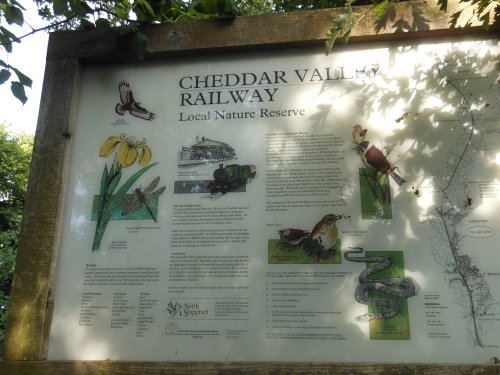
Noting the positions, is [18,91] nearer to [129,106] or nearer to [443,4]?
[129,106]

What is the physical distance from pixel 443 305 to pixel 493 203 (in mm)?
626

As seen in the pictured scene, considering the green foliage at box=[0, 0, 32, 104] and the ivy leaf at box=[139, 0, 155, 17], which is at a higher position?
the ivy leaf at box=[139, 0, 155, 17]

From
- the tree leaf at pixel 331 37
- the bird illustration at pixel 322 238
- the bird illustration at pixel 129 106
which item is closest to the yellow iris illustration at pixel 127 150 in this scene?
the bird illustration at pixel 129 106

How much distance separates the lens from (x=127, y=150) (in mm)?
2633

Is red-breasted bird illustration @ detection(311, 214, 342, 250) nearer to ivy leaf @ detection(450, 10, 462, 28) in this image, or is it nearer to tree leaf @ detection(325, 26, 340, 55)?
tree leaf @ detection(325, 26, 340, 55)

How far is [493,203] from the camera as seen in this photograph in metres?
2.29

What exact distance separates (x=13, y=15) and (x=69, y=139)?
80 cm

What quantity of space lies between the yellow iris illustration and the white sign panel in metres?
0.01

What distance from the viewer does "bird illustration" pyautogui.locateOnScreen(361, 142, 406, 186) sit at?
2381 mm

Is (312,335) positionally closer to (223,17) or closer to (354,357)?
(354,357)

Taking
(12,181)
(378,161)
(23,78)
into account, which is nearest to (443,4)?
(378,161)

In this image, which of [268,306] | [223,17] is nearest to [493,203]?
[268,306]

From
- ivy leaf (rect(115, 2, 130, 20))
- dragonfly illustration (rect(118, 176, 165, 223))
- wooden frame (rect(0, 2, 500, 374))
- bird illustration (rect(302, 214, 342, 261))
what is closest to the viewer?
wooden frame (rect(0, 2, 500, 374))

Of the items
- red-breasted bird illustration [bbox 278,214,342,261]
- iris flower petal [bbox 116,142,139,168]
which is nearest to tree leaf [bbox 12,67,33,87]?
iris flower petal [bbox 116,142,139,168]
